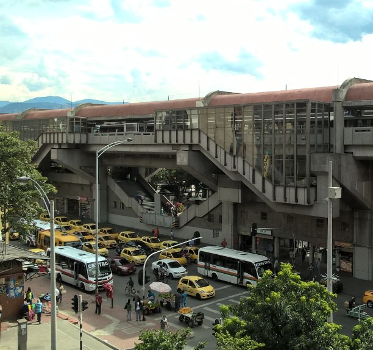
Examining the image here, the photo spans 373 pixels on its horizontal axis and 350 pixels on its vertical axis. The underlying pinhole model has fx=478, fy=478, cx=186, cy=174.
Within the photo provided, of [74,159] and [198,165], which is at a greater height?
[198,165]

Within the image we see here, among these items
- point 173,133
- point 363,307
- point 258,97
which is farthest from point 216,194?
point 363,307

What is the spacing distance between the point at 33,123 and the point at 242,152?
35.4 m

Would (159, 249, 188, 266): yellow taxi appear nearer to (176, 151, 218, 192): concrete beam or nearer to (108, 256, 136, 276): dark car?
(108, 256, 136, 276): dark car

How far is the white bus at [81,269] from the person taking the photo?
32562 millimetres

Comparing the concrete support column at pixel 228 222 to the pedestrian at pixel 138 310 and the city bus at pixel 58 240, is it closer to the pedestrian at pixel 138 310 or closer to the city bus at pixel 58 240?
the city bus at pixel 58 240

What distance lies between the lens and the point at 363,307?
28078 mm

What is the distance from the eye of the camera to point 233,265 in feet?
112

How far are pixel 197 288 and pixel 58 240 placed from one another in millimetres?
17170

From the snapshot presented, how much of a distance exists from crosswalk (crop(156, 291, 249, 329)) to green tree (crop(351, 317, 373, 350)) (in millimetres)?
12895

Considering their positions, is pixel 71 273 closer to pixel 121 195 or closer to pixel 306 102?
pixel 306 102

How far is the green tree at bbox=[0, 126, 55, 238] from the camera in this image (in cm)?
2872

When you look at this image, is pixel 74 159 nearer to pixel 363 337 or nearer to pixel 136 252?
pixel 136 252

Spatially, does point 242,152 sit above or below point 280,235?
above

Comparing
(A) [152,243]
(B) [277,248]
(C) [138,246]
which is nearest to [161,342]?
(B) [277,248]
